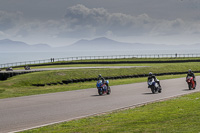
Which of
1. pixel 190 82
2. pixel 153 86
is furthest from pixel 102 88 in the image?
pixel 190 82

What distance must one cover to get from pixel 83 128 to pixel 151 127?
220 cm

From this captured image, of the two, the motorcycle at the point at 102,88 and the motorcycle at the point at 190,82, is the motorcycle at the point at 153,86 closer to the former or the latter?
the motorcycle at the point at 102,88

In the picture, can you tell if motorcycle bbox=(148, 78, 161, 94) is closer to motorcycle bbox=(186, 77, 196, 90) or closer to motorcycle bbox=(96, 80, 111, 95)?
motorcycle bbox=(96, 80, 111, 95)

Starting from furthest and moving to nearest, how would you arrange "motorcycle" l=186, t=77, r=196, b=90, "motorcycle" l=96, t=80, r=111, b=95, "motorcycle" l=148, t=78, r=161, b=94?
"motorcycle" l=186, t=77, r=196, b=90
"motorcycle" l=148, t=78, r=161, b=94
"motorcycle" l=96, t=80, r=111, b=95

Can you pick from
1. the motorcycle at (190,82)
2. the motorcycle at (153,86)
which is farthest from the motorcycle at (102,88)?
the motorcycle at (190,82)

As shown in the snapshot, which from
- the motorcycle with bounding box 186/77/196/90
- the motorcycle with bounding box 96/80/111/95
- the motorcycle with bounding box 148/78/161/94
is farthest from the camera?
the motorcycle with bounding box 186/77/196/90

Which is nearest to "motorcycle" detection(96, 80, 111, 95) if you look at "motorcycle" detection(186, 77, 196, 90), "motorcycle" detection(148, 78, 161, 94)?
A: "motorcycle" detection(148, 78, 161, 94)

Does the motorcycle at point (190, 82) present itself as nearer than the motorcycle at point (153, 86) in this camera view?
No

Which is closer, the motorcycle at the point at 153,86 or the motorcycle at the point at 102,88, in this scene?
the motorcycle at the point at 102,88

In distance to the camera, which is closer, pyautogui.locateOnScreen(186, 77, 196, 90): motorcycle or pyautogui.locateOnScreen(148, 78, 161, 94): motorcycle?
pyautogui.locateOnScreen(148, 78, 161, 94): motorcycle

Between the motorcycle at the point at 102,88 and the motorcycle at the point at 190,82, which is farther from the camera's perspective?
the motorcycle at the point at 190,82

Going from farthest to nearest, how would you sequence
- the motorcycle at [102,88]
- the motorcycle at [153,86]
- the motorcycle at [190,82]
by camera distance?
the motorcycle at [190,82] → the motorcycle at [153,86] → the motorcycle at [102,88]

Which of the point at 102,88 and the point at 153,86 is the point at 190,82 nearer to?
the point at 153,86

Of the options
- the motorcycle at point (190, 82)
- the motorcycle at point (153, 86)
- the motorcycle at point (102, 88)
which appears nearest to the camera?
the motorcycle at point (102, 88)
